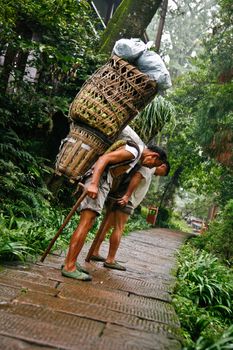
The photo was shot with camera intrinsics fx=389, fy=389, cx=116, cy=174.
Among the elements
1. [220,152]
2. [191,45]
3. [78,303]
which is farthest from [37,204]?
[191,45]

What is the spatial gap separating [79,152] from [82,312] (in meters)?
1.39

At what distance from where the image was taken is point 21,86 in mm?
6875

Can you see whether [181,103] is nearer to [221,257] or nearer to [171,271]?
[221,257]

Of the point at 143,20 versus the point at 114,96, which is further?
the point at 143,20

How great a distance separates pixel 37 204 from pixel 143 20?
5534 mm

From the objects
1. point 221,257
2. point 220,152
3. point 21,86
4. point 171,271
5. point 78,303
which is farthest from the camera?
point 220,152

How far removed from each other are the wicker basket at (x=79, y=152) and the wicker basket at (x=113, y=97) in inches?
3.7

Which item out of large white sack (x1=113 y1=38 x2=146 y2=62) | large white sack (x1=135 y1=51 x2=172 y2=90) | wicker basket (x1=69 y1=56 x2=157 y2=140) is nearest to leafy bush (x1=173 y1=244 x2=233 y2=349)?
wicker basket (x1=69 y1=56 x2=157 y2=140)

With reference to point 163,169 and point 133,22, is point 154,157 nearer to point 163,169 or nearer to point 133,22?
point 163,169

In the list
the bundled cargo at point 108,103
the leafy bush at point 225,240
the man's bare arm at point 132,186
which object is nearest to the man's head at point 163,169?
the man's bare arm at point 132,186

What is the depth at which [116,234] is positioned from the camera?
4.32 meters

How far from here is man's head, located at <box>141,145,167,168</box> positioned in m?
4.11

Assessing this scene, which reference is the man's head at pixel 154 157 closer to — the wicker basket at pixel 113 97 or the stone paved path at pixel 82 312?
the wicker basket at pixel 113 97

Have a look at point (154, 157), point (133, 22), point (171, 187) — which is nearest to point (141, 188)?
point (154, 157)
